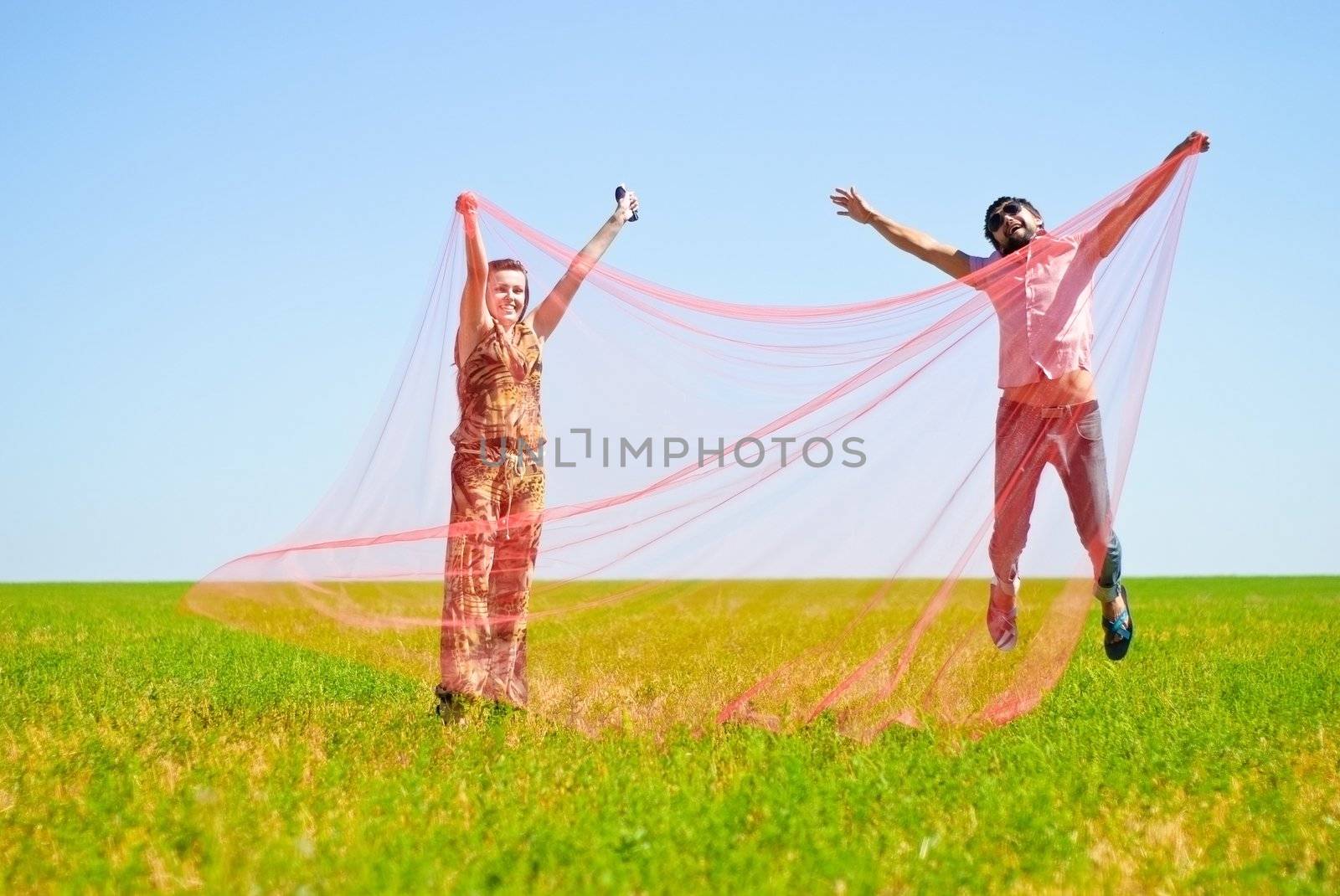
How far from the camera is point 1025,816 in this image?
5.56m

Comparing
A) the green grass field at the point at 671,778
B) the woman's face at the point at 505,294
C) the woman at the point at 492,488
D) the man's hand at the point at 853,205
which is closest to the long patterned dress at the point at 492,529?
the woman at the point at 492,488

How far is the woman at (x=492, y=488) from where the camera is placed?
7.96 meters

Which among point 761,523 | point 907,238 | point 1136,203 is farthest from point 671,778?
point 1136,203

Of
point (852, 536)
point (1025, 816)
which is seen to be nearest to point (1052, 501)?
point (852, 536)

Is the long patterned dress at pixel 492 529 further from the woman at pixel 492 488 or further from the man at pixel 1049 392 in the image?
the man at pixel 1049 392

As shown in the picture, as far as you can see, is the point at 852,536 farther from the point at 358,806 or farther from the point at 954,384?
the point at 358,806

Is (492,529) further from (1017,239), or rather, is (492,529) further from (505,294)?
(1017,239)

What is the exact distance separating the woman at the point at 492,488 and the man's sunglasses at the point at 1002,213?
3.06m

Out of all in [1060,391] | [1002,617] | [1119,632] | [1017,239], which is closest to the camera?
[1060,391]

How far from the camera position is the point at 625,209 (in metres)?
8.46

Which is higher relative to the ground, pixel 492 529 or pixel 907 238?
pixel 907 238

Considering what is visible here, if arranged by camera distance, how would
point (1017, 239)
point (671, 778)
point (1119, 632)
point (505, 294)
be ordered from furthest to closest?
1. point (505, 294)
2. point (1119, 632)
3. point (1017, 239)
4. point (671, 778)

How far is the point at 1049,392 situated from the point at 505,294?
349 centimetres

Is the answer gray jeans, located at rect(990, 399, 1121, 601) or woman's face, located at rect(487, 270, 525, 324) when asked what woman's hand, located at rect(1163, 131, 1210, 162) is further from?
woman's face, located at rect(487, 270, 525, 324)
